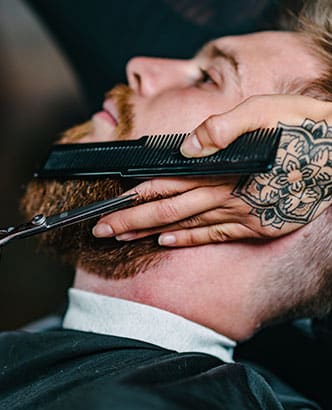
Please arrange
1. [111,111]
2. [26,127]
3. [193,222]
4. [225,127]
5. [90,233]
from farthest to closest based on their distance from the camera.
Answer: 1. [26,127]
2. [111,111]
3. [90,233]
4. [193,222]
5. [225,127]

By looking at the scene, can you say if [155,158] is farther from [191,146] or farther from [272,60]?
[272,60]

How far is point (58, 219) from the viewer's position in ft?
3.68

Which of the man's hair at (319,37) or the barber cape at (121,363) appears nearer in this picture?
the barber cape at (121,363)

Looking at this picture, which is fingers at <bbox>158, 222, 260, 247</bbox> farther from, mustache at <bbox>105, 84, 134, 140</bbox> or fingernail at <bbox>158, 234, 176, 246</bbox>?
mustache at <bbox>105, 84, 134, 140</bbox>

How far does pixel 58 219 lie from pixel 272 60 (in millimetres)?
499

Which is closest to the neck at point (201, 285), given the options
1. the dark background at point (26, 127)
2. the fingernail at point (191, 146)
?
the fingernail at point (191, 146)

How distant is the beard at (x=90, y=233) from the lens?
1.23 metres

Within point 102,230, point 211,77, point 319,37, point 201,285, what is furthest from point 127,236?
point 319,37

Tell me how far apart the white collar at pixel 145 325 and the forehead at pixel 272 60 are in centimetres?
44

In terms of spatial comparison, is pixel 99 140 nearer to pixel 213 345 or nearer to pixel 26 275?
pixel 213 345

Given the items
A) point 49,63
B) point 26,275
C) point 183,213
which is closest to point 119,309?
point 183,213

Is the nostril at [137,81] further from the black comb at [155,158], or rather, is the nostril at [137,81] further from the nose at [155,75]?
the black comb at [155,158]

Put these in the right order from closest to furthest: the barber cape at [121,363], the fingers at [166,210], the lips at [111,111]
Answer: the barber cape at [121,363], the fingers at [166,210], the lips at [111,111]

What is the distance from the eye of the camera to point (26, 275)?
105 inches
